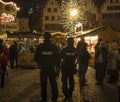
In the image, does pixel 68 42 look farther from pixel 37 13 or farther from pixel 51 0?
pixel 37 13

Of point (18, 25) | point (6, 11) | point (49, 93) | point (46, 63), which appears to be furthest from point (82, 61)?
point (18, 25)

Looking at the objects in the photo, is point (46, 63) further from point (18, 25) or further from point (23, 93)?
point (18, 25)

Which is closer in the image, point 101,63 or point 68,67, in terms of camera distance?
point 68,67

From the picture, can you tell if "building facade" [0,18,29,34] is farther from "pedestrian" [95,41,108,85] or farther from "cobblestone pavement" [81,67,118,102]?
"cobblestone pavement" [81,67,118,102]

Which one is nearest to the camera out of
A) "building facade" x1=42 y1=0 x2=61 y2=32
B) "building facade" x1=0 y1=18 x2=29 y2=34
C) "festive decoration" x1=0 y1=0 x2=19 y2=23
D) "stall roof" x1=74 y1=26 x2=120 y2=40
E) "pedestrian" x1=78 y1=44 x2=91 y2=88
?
"pedestrian" x1=78 y1=44 x2=91 y2=88

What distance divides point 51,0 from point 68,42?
70804 mm

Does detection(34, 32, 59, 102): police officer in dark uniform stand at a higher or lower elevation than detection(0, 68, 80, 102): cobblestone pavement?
higher

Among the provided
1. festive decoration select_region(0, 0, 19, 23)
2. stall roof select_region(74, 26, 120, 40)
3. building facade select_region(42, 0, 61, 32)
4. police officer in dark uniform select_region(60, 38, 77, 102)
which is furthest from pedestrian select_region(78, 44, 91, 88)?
building facade select_region(42, 0, 61, 32)

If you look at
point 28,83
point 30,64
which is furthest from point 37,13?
point 28,83

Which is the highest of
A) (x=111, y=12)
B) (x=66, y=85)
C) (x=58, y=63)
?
(x=111, y=12)

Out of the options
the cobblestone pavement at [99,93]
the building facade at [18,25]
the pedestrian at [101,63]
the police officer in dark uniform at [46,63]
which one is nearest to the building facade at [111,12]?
the building facade at [18,25]

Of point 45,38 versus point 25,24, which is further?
point 25,24

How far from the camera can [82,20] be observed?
5453 centimetres

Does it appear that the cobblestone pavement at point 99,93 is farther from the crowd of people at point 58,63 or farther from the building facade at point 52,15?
the building facade at point 52,15
